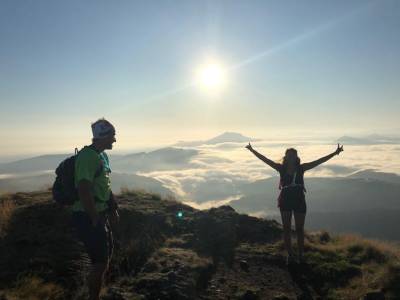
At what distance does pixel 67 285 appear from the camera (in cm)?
674

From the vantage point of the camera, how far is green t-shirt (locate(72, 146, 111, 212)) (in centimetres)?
514

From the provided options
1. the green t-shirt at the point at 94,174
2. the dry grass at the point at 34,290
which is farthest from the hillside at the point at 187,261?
the green t-shirt at the point at 94,174

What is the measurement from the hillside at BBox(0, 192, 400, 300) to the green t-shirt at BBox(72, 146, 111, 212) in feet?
5.49

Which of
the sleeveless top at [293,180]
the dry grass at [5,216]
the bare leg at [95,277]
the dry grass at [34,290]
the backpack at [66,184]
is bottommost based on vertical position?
the dry grass at [34,290]

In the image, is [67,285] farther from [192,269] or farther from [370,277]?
[370,277]

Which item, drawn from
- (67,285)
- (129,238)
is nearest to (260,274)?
(129,238)

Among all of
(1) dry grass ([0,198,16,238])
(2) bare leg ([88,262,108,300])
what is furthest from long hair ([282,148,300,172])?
(1) dry grass ([0,198,16,238])

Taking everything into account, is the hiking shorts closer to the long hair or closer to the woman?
the woman

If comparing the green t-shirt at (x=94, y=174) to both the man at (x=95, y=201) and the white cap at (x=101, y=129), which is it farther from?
the white cap at (x=101, y=129)

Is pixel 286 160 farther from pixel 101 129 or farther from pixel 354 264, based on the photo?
pixel 101 129

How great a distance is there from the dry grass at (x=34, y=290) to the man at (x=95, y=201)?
110cm

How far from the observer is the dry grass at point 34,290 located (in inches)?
227

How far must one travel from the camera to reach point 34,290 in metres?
6.02

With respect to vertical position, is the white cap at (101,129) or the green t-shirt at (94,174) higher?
the white cap at (101,129)
